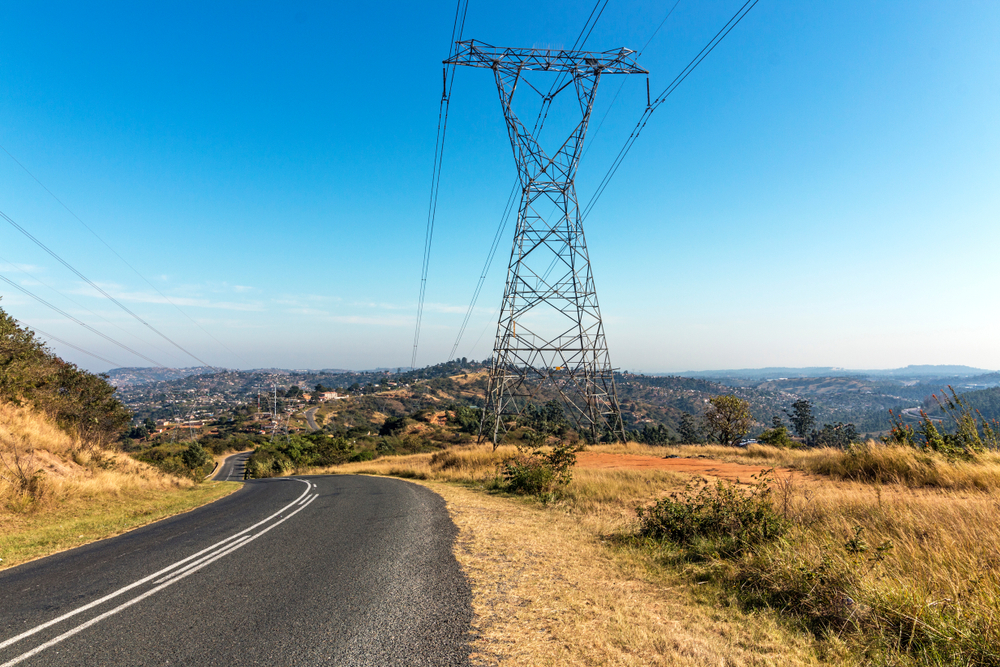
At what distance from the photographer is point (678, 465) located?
61.7ft

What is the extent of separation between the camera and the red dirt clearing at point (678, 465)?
15.7 metres

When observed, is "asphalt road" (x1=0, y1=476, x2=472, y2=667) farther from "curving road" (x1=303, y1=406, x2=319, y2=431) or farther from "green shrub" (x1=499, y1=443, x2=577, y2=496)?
"curving road" (x1=303, y1=406, x2=319, y2=431)

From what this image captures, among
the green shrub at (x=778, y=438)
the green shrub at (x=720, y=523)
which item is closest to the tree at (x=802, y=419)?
the green shrub at (x=778, y=438)

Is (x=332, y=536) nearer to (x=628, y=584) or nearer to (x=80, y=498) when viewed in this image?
(x=628, y=584)

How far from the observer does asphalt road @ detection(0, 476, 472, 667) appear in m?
4.00

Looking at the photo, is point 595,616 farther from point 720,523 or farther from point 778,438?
point 778,438

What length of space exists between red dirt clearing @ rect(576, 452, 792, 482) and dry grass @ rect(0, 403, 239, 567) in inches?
631

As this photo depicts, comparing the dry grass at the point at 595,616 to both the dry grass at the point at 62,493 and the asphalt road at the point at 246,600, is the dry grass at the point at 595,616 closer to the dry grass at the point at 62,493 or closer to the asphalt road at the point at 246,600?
the asphalt road at the point at 246,600

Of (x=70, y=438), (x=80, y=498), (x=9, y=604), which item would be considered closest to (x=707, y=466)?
(x=9, y=604)

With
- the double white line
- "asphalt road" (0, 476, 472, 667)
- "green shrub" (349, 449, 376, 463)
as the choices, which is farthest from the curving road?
"asphalt road" (0, 476, 472, 667)

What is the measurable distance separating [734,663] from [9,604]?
7.89 m

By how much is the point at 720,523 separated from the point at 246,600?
723 cm

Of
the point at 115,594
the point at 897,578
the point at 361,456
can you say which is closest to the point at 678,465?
the point at 897,578

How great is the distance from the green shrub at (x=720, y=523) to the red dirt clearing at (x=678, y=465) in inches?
267
